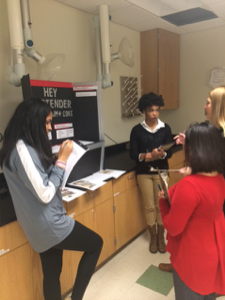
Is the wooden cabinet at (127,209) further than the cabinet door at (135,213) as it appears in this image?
No

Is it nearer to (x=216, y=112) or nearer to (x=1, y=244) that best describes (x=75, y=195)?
(x=1, y=244)

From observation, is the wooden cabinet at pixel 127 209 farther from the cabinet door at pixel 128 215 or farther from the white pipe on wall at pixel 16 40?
the white pipe on wall at pixel 16 40

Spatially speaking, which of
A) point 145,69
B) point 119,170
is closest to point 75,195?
point 119,170

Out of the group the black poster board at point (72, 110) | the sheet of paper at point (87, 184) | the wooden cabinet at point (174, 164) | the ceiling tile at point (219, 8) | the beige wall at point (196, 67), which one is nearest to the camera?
the sheet of paper at point (87, 184)

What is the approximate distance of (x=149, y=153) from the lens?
2.11m

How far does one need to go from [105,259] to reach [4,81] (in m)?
1.67

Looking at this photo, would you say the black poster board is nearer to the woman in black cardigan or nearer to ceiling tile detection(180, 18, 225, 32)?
the woman in black cardigan

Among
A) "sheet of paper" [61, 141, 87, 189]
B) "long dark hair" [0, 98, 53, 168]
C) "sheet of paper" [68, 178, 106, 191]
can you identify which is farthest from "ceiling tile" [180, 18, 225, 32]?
"long dark hair" [0, 98, 53, 168]

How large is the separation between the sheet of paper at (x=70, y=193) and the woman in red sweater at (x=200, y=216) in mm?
668

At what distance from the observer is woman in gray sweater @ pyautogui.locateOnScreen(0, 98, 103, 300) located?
46.3 inches

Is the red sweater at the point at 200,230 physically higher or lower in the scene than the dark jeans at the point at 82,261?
higher

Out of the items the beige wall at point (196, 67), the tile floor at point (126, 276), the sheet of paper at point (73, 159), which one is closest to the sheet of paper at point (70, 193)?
the sheet of paper at point (73, 159)

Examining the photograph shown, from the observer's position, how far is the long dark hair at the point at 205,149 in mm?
1062

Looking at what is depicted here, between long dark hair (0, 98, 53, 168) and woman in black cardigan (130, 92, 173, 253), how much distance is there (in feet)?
3.61
